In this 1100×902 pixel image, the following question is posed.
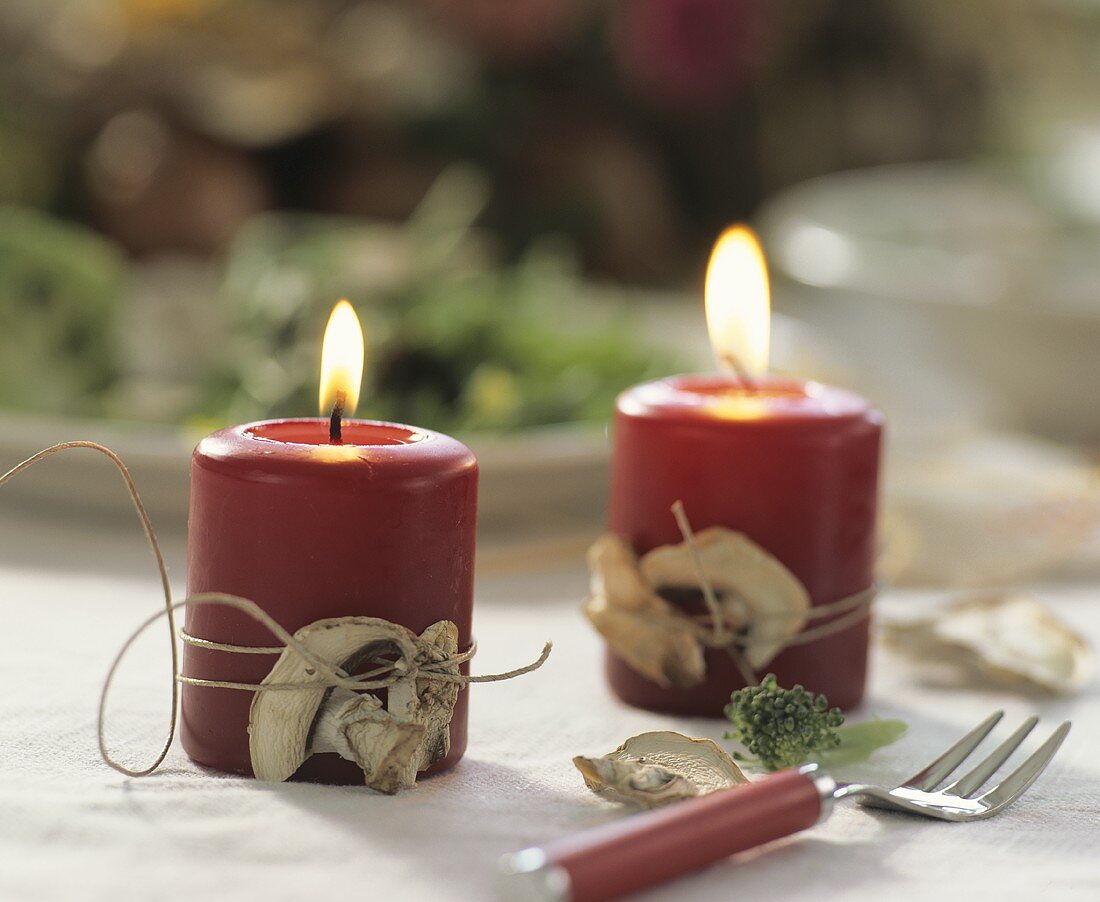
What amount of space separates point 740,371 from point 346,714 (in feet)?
0.85

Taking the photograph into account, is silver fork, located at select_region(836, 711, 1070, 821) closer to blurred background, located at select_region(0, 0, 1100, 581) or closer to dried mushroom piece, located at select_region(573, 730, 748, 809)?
dried mushroom piece, located at select_region(573, 730, 748, 809)

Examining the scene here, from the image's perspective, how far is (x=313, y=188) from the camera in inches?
67.2

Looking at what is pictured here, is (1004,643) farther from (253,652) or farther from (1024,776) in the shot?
(253,652)

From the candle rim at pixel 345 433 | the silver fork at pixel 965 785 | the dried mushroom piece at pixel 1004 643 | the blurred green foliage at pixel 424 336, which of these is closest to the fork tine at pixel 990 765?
the silver fork at pixel 965 785

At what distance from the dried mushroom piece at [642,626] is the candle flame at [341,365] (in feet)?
0.44

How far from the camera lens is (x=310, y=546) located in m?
0.53

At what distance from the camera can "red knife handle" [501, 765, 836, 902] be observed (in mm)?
421

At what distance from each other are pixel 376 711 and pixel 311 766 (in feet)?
0.11

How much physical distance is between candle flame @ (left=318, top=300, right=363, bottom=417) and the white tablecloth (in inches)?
5.3

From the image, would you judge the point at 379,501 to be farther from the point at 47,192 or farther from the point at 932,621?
the point at 47,192

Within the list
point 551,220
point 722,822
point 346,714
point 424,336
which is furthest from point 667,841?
point 551,220

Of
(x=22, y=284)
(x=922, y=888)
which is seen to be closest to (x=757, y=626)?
(x=922, y=888)

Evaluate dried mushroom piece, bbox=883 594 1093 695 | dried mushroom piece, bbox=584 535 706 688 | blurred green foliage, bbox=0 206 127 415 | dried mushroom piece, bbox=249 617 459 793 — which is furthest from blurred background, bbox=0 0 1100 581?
dried mushroom piece, bbox=249 617 459 793

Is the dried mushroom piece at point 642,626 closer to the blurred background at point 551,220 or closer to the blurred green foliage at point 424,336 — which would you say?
the blurred background at point 551,220
